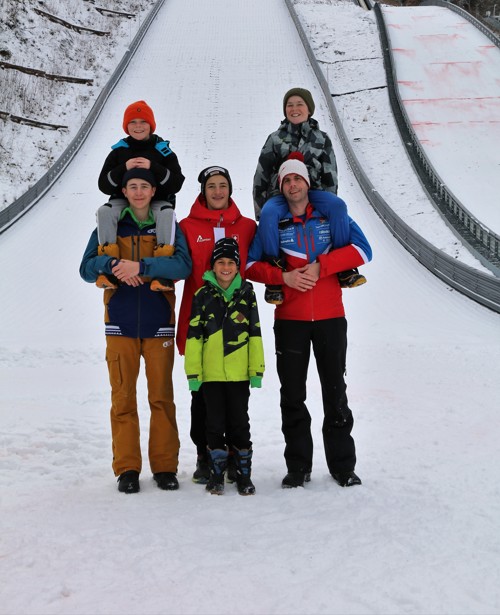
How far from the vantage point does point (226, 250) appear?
13.8 feet

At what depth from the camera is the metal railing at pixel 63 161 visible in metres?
15.2

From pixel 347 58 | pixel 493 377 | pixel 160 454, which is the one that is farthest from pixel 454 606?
pixel 347 58

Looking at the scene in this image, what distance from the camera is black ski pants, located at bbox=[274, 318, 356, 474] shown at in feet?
14.3

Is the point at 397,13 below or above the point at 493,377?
above

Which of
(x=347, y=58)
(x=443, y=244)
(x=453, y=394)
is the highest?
(x=347, y=58)

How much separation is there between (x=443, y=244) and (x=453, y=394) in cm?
840

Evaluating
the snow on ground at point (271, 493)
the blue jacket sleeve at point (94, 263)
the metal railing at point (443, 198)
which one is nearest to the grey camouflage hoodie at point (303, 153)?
the blue jacket sleeve at point (94, 263)

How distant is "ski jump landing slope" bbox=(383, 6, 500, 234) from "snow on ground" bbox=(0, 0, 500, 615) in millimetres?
7744

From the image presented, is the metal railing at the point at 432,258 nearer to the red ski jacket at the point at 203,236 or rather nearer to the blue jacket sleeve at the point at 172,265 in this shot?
the red ski jacket at the point at 203,236

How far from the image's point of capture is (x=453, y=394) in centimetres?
661

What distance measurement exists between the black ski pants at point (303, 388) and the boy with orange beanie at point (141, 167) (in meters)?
0.82

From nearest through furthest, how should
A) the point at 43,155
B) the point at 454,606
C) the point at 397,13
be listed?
the point at 454,606
the point at 43,155
the point at 397,13

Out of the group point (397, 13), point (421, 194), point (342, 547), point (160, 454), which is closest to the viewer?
point (342, 547)

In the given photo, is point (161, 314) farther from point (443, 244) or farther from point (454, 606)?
point (443, 244)
